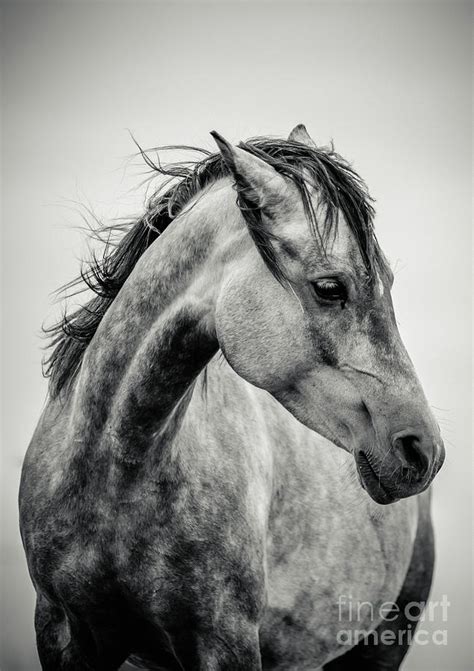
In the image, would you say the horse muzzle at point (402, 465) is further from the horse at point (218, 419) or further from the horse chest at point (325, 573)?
the horse chest at point (325, 573)

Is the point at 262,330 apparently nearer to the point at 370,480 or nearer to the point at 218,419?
Answer: the point at 370,480

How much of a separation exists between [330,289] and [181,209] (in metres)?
0.83

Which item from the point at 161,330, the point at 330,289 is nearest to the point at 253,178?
the point at 330,289

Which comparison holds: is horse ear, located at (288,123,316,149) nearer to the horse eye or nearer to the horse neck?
the horse neck

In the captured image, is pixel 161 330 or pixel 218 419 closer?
pixel 161 330

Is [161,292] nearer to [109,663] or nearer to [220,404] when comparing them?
[220,404]

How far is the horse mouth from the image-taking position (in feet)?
7.86

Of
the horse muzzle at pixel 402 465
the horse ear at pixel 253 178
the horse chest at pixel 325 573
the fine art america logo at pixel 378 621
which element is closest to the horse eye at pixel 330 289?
the horse ear at pixel 253 178

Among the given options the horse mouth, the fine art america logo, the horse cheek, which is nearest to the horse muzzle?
the horse mouth

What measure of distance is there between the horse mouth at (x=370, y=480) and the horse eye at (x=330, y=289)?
0.51 metres

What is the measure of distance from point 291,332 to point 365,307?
26cm

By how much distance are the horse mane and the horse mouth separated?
0.60 m

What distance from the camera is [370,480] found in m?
2.42

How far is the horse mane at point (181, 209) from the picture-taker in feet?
7.98
